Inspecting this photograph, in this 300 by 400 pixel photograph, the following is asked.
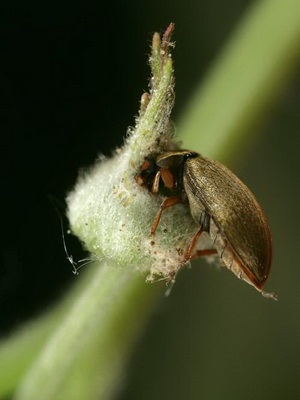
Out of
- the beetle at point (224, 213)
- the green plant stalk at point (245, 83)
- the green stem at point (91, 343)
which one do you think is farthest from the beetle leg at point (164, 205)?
the green plant stalk at point (245, 83)

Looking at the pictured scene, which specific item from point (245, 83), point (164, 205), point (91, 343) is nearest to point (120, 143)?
point (245, 83)

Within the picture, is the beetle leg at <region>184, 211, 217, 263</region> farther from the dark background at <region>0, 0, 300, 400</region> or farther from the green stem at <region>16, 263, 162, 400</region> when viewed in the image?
the dark background at <region>0, 0, 300, 400</region>

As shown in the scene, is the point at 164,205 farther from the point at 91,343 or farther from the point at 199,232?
the point at 91,343

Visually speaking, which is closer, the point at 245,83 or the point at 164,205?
the point at 164,205

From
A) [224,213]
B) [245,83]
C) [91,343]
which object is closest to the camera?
[224,213]

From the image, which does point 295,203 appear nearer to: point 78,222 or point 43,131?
point 43,131
